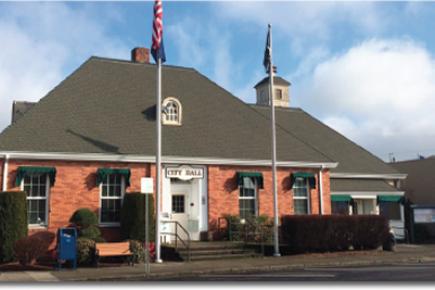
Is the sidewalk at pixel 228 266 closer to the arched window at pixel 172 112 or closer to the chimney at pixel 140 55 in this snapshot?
the arched window at pixel 172 112

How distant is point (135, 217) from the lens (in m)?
18.9

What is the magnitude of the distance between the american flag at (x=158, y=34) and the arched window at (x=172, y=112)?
13.8 feet

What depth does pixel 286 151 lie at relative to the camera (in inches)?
936

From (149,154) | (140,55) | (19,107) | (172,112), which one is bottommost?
(149,154)

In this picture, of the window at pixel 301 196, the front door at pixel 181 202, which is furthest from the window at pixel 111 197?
the window at pixel 301 196

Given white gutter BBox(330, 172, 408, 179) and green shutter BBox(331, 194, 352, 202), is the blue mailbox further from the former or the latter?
white gutter BBox(330, 172, 408, 179)

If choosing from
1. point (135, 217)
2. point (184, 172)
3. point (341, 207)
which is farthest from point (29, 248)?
point (341, 207)

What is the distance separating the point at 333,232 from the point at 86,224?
30.6ft

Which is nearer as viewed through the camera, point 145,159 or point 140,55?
point 145,159

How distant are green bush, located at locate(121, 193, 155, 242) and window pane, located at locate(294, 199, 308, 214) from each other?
7429 mm

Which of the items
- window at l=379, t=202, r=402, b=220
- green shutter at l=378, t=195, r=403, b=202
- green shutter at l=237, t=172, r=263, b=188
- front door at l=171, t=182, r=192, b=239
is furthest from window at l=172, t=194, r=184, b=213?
window at l=379, t=202, r=402, b=220

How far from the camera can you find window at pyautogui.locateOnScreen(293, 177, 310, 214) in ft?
78.1

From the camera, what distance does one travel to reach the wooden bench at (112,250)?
1670 centimetres

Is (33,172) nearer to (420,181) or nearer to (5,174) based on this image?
(5,174)
